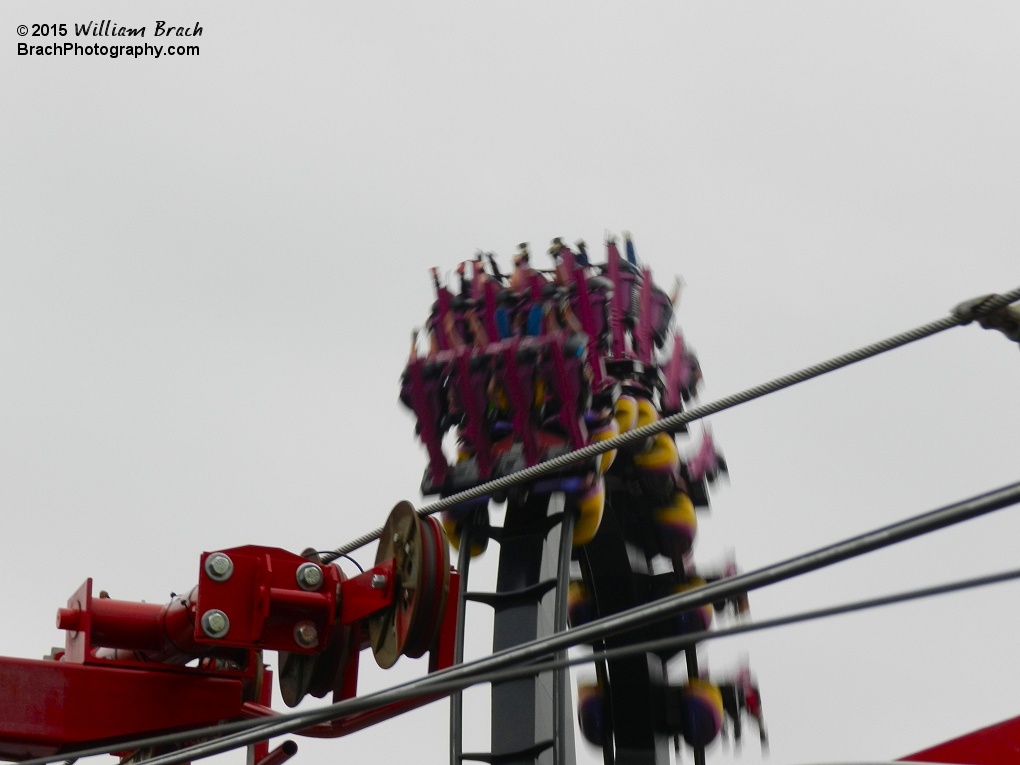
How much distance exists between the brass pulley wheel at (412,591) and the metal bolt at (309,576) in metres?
0.29

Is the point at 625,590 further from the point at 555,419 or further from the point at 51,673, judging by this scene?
the point at 51,673

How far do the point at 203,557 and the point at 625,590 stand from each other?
3997 mm

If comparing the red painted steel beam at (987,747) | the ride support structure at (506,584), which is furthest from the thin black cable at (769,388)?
the red painted steel beam at (987,747)

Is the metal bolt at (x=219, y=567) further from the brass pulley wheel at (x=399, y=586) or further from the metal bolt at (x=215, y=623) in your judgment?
the brass pulley wheel at (x=399, y=586)

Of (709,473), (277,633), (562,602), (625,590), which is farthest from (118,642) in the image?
(709,473)

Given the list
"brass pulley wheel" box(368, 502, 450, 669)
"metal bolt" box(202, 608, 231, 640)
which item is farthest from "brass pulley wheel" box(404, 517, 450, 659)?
"metal bolt" box(202, 608, 231, 640)

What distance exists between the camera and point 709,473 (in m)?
10.1

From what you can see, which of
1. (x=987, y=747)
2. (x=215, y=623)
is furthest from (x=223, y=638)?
(x=987, y=747)

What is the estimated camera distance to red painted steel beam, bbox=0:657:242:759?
5703mm

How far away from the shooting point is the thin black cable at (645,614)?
329 cm

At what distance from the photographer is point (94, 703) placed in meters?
5.83

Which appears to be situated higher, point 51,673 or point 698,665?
point 698,665

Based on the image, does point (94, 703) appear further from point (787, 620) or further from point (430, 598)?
point (787, 620)

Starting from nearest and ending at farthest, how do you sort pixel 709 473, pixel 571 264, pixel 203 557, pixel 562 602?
pixel 203 557
pixel 562 602
pixel 571 264
pixel 709 473
